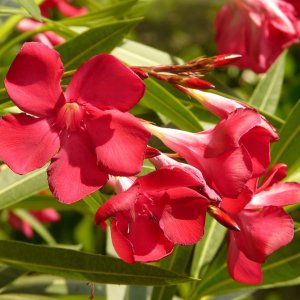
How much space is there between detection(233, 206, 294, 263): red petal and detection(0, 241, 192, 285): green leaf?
0.07 metres

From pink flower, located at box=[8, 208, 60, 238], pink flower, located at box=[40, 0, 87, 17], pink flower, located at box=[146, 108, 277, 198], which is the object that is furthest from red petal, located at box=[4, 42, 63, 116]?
pink flower, located at box=[8, 208, 60, 238]

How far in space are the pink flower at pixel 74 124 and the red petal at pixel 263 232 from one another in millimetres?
174

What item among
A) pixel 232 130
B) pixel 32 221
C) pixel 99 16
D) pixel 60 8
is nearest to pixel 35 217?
pixel 32 221

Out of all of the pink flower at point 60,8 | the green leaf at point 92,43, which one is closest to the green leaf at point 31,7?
the green leaf at point 92,43

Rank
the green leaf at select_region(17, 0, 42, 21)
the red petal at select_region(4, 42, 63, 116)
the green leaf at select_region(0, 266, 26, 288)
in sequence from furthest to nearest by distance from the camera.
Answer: the green leaf at select_region(0, 266, 26, 288), the green leaf at select_region(17, 0, 42, 21), the red petal at select_region(4, 42, 63, 116)

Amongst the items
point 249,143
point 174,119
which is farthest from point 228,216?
point 174,119

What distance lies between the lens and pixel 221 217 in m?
0.91

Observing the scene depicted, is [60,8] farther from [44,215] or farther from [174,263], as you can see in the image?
[174,263]

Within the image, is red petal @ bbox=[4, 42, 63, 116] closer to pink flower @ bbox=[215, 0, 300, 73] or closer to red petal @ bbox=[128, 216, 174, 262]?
red petal @ bbox=[128, 216, 174, 262]

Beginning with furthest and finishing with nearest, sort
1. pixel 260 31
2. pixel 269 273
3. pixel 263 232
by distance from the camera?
pixel 260 31 → pixel 269 273 → pixel 263 232

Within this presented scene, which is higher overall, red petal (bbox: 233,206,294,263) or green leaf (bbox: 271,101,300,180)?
red petal (bbox: 233,206,294,263)

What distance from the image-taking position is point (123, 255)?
89cm

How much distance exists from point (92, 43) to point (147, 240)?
0.35 metres

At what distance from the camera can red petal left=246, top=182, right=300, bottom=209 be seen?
3.28ft
